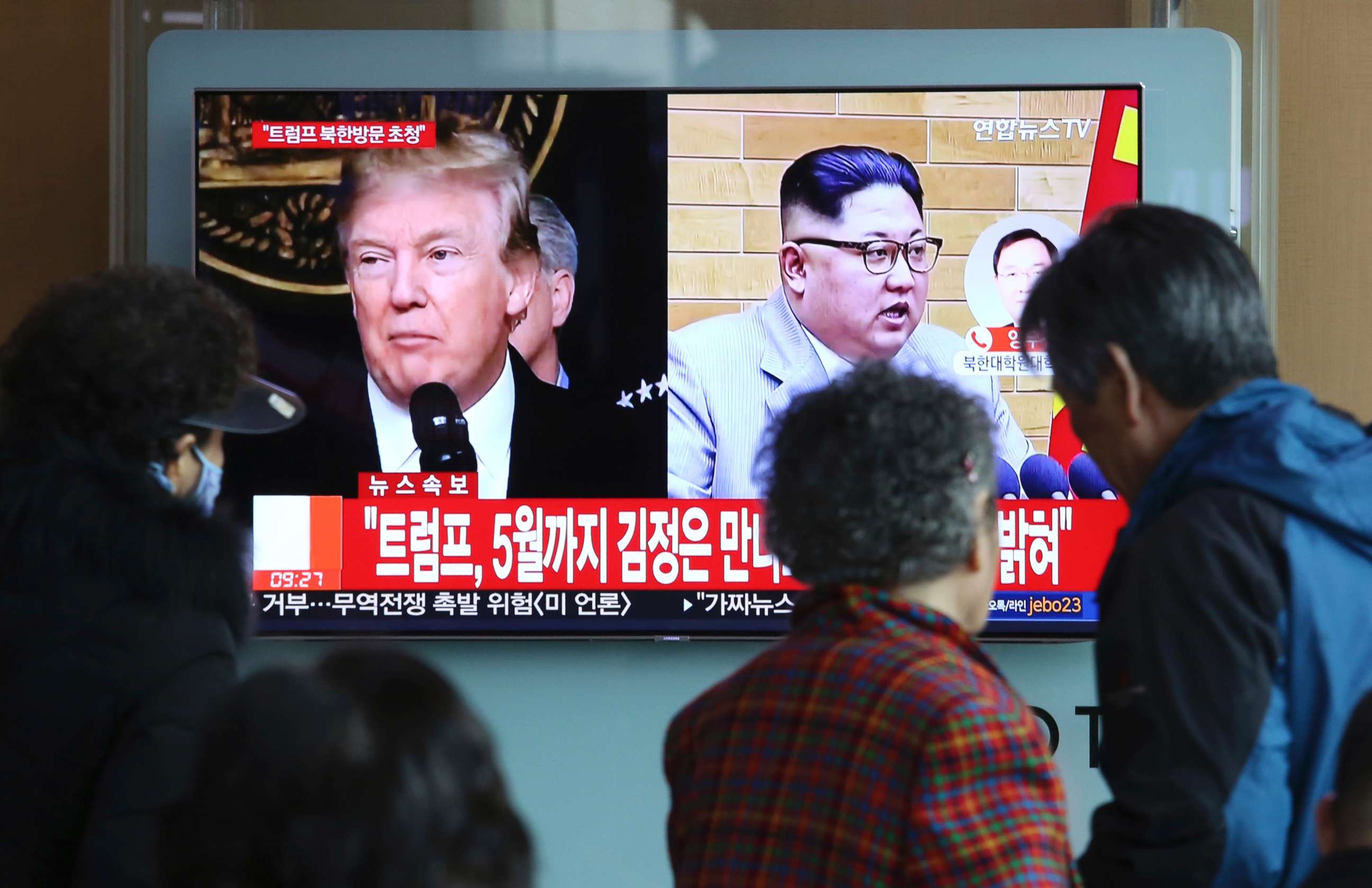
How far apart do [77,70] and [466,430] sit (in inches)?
58.0

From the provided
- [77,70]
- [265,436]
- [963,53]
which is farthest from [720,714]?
[77,70]

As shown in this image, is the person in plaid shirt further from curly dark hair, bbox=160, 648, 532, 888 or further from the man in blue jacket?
curly dark hair, bbox=160, 648, 532, 888

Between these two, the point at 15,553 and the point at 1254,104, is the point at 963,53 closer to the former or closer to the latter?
the point at 1254,104

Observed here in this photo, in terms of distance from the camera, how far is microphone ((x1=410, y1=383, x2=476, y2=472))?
10.5 feet

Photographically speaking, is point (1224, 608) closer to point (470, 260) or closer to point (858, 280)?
point (858, 280)

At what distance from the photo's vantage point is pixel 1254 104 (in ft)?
10.6

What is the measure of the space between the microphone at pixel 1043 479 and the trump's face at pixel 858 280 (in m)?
0.39

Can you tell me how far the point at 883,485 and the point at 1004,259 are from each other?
199cm

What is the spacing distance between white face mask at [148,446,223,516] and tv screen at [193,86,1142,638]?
153 centimetres

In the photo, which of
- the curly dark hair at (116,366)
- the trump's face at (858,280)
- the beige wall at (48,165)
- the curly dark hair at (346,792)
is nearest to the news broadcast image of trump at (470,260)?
the trump's face at (858,280)

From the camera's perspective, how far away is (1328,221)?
11.4 feet

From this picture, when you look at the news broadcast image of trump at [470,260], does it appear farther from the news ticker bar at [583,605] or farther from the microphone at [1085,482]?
the microphone at [1085,482]

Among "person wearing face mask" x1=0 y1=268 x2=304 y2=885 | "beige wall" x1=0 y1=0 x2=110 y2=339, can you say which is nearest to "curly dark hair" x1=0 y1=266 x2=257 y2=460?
"person wearing face mask" x1=0 y1=268 x2=304 y2=885
